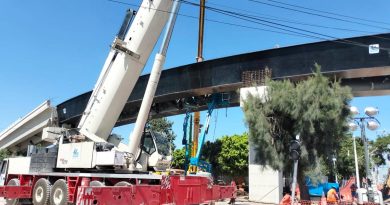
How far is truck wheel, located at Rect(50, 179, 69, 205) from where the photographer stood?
46.9 feet

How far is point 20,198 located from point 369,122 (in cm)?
1557

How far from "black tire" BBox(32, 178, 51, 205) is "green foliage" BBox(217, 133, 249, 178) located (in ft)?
74.5

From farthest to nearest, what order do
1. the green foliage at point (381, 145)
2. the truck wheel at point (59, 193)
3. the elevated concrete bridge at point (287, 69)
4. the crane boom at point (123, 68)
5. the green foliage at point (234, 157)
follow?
the green foliage at point (381, 145) < the green foliage at point (234, 157) < the elevated concrete bridge at point (287, 69) < the crane boom at point (123, 68) < the truck wheel at point (59, 193)

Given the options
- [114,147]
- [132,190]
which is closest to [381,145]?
[114,147]

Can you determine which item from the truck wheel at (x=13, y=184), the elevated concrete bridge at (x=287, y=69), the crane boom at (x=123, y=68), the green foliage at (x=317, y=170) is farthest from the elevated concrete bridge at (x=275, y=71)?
the truck wheel at (x=13, y=184)

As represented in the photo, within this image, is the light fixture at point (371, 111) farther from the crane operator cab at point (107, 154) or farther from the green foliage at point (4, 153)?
the green foliage at point (4, 153)

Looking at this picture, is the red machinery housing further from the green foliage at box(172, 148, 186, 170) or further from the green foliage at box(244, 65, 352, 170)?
the green foliage at box(172, 148, 186, 170)

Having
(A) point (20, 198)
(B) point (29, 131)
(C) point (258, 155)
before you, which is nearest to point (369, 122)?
(C) point (258, 155)

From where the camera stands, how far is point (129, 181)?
14.0m

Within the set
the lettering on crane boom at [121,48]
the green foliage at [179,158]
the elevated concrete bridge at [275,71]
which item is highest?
the elevated concrete bridge at [275,71]

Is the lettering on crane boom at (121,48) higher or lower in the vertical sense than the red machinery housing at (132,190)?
higher

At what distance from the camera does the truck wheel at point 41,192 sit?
15.2 metres

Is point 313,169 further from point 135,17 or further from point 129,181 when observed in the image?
point 135,17

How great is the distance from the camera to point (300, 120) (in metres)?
16.9
